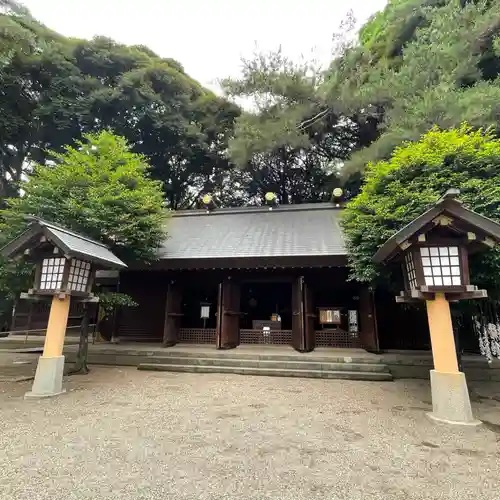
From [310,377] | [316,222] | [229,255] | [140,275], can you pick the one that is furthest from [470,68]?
[140,275]

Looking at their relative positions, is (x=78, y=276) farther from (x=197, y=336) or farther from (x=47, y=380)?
(x=197, y=336)

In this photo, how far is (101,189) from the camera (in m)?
6.86

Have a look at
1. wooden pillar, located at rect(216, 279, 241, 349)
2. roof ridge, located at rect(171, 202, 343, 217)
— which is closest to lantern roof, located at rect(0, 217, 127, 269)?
wooden pillar, located at rect(216, 279, 241, 349)

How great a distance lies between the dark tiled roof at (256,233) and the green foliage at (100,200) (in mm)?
1488

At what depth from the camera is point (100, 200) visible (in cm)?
675

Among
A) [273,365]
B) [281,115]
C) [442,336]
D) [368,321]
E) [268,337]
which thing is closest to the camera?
[442,336]

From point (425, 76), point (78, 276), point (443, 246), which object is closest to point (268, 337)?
point (78, 276)

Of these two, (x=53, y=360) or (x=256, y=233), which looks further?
(x=256, y=233)

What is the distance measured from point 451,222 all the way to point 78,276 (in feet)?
22.0

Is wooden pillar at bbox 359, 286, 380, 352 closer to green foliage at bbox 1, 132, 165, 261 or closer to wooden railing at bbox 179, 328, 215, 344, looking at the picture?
wooden railing at bbox 179, 328, 215, 344

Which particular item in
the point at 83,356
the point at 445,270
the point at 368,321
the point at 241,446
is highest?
the point at 445,270

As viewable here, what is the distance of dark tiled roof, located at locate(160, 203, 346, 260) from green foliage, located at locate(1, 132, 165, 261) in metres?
1.49

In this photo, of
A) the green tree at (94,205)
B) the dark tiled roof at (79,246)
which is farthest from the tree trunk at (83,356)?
the dark tiled roof at (79,246)

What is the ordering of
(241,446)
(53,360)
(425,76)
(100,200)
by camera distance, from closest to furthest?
1. (241,446)
2. (53,360)
3. (100,200)
4. (425,76)
